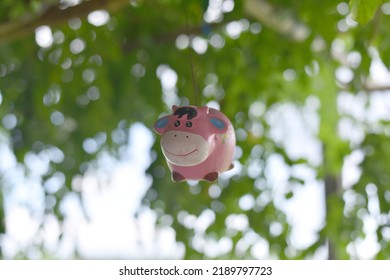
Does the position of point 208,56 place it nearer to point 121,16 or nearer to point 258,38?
point 258,38

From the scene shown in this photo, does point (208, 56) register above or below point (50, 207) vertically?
above

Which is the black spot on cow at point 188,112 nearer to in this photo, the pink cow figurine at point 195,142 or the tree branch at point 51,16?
the pink cow figurine at point 195,142

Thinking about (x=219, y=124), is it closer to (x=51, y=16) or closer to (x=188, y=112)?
(x=188, y=112)

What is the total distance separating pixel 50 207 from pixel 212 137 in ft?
4.16

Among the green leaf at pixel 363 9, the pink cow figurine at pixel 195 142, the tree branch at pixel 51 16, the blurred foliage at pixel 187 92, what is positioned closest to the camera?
the green leaf at pixel 363 9

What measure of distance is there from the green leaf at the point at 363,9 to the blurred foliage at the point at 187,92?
2.99 ft

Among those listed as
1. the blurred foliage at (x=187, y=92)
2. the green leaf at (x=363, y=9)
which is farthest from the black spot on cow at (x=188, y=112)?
the blurred foliage at (x=187, y=92)

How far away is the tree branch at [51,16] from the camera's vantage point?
4.58 ft

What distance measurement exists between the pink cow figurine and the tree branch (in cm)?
50

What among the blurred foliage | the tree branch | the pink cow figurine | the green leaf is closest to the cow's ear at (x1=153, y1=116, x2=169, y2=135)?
the pink cow figurine

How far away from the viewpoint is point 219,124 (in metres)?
0.96
